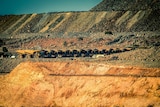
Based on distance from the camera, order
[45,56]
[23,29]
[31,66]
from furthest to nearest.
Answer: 1. [23,29]
2. [45,56]
3. [31,66]

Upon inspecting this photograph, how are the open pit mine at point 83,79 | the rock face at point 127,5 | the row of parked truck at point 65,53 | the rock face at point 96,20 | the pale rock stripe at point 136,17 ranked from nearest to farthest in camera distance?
the open pit mine at point 83,79, the row of parked truck at point 65,53, the rock face at point 96,20, the pale rock stripe at point 136,17, the rock face at point 127,5

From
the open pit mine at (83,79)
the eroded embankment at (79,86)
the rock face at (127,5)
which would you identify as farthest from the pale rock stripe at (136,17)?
the eroded embankment at (79,86)

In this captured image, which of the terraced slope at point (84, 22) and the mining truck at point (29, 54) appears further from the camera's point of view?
the terraced slope at point (84, 22)

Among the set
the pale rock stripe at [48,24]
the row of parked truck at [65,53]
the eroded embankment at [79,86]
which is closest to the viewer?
the eroded embankment at [79,86]

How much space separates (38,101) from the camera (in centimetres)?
2103

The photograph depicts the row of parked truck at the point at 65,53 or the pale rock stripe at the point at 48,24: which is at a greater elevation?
the pale rock stripe at the point at 48,24

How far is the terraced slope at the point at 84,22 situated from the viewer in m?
59.6

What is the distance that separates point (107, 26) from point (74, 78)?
42104 mm

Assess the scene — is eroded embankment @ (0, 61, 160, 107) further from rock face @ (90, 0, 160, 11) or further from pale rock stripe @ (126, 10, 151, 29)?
rock face @ (90, 0, 160, 11)

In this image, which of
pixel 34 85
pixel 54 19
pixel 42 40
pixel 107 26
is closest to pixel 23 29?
pixel 54 19

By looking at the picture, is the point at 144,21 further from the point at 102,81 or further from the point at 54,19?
the point at 102,81

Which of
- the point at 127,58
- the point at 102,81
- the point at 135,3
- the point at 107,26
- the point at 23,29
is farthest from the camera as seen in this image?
the point at 135,3

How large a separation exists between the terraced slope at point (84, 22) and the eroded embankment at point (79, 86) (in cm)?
A: 3655

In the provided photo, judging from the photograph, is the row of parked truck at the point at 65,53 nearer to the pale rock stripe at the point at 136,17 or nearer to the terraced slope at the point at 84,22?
the terraced slope at the point at 84,22
